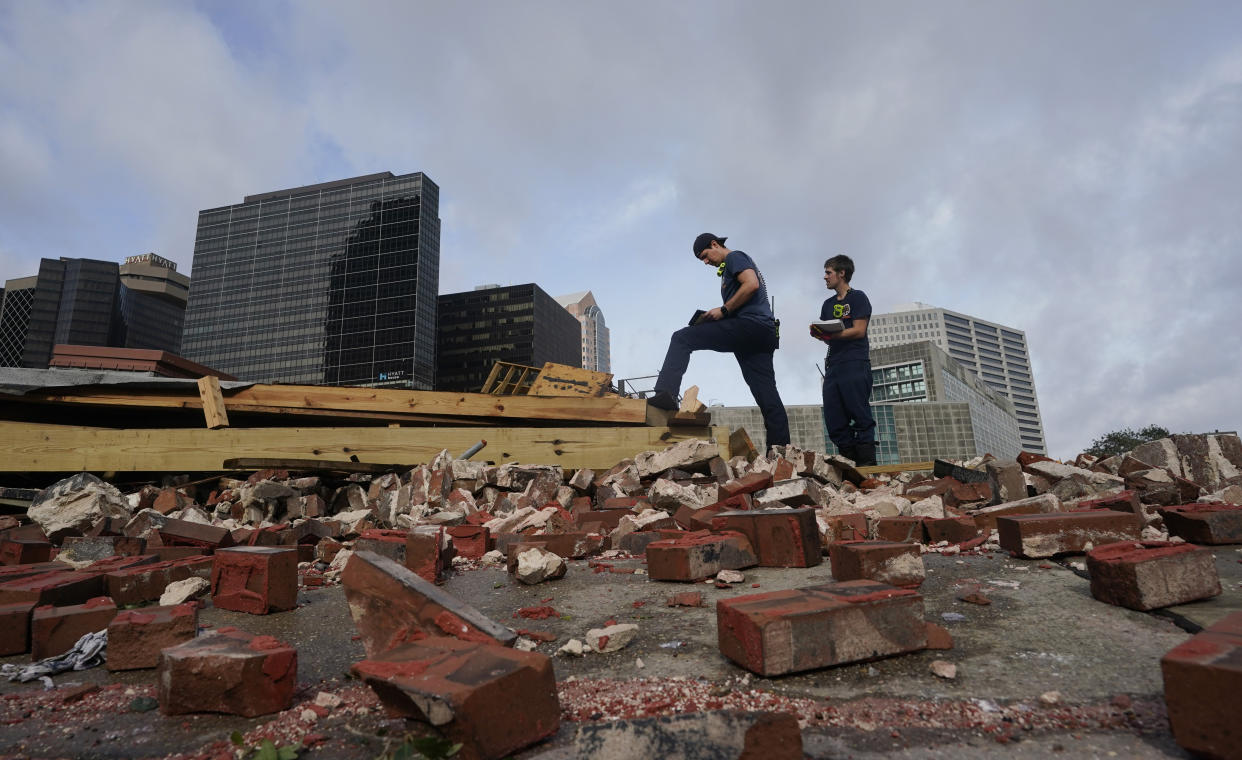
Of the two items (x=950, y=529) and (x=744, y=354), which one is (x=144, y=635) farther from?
(x=744, y=354)

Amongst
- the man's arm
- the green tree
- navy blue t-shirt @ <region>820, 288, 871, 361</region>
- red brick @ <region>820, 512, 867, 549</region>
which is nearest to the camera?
red brick @ <region>820, 512, 867, 549</region>

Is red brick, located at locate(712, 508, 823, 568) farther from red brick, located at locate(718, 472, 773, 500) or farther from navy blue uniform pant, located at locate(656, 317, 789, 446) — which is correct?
navy blue uniform pant, located at locate(656, 317, 789, 446)

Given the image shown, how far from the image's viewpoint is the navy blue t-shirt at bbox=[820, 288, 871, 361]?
6.41m

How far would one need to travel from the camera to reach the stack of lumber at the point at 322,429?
5.49 m

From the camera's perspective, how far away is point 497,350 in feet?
344

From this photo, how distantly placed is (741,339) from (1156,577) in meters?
4.45

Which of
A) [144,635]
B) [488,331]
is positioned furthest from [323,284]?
[144,635]

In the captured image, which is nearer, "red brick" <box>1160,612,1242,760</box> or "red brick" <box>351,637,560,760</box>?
"red brick" <box>1160,612,1242,760</box>

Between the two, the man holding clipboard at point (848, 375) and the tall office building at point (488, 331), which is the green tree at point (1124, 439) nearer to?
the man holding clipboard at point (848, 375)

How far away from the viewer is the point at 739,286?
6094 millimetres

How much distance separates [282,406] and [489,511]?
277 centimetres

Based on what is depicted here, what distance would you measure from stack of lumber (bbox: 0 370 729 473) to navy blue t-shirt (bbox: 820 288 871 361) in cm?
185

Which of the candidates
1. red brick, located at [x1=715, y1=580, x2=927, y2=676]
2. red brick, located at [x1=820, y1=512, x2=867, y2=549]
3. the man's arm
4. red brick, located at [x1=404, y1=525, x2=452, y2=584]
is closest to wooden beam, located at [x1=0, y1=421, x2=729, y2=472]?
the man's arm

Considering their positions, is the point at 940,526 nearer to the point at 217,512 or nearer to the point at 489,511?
the point at 489,511
